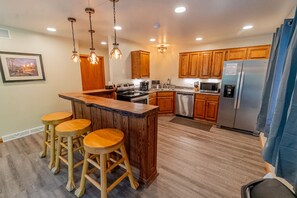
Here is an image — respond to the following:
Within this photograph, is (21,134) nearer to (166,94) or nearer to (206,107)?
(166,94)

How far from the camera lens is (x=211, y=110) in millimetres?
4020

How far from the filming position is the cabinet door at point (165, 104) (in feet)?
15.5

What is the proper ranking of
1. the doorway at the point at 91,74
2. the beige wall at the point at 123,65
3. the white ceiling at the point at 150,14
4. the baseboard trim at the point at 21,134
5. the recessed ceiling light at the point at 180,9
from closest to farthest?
the white ceiling at the point at 150,14
the recessed ceiling light at the point at 180,9
the baseboard trim at the point at 21,134
the beige wall at the point at 123,65
the doorway at the point at 91,74

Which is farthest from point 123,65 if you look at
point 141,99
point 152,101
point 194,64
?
point 194,64

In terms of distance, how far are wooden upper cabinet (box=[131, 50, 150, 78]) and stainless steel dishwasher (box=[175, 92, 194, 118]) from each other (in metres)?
1.43

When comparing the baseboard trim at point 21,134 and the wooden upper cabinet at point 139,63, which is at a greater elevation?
the wooden upper cabinet at point 139,63

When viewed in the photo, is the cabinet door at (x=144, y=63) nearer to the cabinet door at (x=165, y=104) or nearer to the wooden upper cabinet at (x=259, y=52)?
the cabinet door at (x=165, y=104)

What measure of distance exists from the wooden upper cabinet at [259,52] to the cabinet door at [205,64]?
39.2 inches

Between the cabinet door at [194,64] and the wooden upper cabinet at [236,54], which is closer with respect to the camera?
the wooden upper cabinet at [236,54]

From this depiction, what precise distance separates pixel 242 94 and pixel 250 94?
16 centimetres

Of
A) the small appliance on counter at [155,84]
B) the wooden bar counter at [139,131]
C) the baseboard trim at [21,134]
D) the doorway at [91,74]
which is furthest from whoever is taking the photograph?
the small appliance on counter at [155,84]

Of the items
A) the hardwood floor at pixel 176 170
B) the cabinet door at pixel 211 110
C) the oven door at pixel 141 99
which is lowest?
the hardwood floor at pixel 176 170

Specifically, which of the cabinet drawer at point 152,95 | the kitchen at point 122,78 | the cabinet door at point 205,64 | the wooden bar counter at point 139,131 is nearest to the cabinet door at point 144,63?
the kitchen at point 122,78

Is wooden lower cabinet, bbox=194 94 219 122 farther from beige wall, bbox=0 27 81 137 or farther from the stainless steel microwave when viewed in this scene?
beige wall, bbox=0 27 81 137
